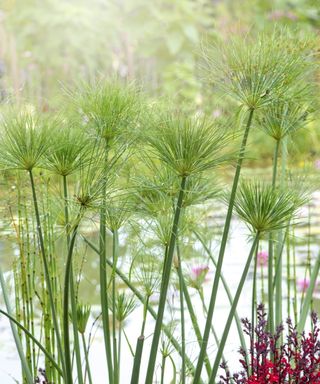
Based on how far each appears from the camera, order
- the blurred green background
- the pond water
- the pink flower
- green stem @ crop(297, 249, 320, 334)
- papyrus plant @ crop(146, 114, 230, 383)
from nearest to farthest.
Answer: papyrus plant @ crop(146, 114, 230, 383)
green stem @ crop(297, 249, 320, 334)
the pink flower
the pond water
the blurred green background

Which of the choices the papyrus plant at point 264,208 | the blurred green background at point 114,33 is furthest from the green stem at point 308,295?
the blurred green background at point 114,33

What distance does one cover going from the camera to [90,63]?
22.0 feet

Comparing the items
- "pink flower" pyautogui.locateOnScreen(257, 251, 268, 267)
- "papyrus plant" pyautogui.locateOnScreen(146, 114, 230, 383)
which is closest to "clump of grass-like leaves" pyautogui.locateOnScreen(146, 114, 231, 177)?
"papyrus plant" pyautogui.locateOnScreen(146, 114, 230, 383)

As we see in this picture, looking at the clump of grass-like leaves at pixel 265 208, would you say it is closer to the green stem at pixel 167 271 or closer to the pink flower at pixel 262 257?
the green stem at pixel 167 271

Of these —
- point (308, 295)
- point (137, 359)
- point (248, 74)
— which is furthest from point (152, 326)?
point (248, 74)

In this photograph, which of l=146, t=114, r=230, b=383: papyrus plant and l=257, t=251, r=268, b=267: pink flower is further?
l=257, t=251, r=268, b=267: pink flower

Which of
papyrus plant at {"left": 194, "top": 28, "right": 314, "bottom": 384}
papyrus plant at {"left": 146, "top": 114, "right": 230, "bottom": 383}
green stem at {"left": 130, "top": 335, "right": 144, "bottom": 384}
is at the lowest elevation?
green stem at {"left": 130, "top": 335, "right": 144, "bottom": 384}

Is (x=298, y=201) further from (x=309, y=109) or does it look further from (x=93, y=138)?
(x=93, y=138)

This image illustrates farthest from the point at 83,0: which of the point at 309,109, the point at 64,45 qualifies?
the point at 309,109

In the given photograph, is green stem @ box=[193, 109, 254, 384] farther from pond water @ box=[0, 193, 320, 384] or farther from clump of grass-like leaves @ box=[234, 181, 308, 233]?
pond water @ box=[0, 193, 320, 384]

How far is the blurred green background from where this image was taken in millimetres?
6625

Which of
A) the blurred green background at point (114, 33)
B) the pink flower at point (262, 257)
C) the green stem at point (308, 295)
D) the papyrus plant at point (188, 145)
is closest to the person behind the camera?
the papyrus plant at point (188, 145)

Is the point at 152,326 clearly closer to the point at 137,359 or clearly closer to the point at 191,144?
the point at 137,359

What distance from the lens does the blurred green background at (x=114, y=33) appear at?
662 cm
